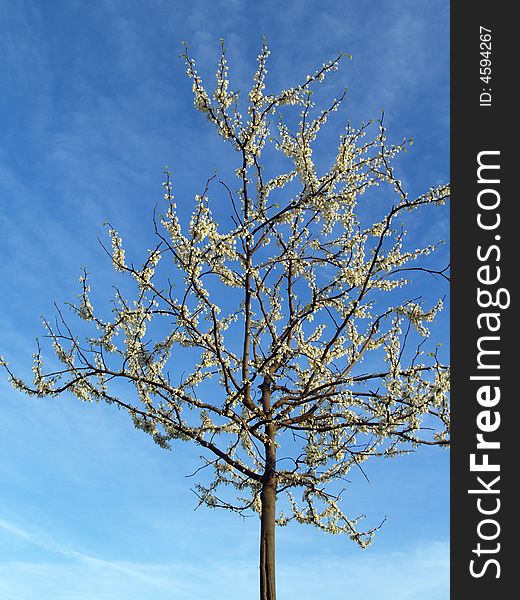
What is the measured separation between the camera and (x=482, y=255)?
25.0 feet

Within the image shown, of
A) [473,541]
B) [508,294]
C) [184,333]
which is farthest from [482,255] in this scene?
[184,333]

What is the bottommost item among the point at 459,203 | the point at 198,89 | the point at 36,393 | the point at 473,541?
the point at 473,541

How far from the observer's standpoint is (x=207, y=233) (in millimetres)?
9102

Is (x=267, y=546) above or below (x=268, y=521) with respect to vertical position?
below

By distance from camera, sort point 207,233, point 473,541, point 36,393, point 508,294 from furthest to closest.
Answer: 1. point 36,393
2. point 207,233
3. point 508,294
4. point 473,541

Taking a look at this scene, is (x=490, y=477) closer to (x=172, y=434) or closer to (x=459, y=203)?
(x=459, y=203)

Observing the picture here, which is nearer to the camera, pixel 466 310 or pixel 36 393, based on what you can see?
pixel 466 310

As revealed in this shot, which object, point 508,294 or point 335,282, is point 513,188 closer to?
point 508,294


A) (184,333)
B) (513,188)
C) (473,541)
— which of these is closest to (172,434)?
(184,333)

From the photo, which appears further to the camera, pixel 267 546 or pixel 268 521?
pixel 268 521

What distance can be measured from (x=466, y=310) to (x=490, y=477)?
212 cm

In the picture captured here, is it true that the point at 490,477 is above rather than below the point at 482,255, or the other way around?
below

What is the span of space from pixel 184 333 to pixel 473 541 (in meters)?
6.08

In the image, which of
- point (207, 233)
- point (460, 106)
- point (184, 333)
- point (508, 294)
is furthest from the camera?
point (184, 333)
